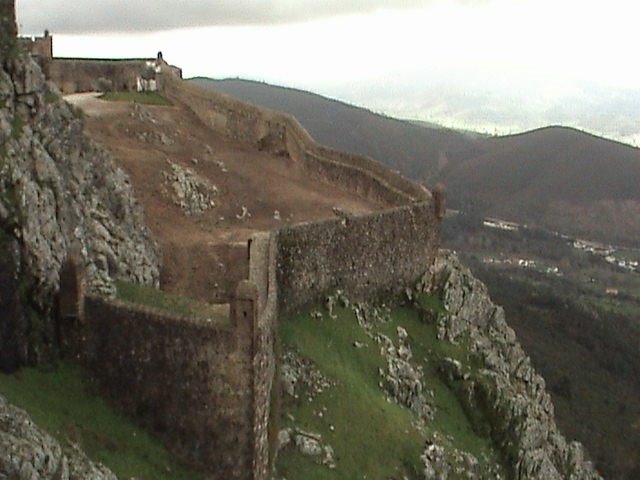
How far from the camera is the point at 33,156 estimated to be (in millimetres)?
18781

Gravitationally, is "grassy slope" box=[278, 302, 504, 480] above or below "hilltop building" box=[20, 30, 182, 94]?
below

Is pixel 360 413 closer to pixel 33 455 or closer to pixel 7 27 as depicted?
pixel 33 455

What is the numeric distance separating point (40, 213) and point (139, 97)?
98.3 feet

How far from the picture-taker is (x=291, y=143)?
43625 millimetres

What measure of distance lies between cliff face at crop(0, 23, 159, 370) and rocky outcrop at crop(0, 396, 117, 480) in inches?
107

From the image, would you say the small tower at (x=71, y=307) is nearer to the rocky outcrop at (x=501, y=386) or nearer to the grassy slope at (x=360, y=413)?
the grassy slope at (x=360, y=413)

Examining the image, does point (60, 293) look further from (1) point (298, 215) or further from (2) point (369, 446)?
(1) point (298, 215)

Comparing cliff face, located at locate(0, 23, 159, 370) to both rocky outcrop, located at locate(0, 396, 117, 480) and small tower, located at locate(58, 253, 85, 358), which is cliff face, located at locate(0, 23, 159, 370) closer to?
small tower, located at locate(58, 253, 85, 358)

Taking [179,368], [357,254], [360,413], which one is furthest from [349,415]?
[357,254]

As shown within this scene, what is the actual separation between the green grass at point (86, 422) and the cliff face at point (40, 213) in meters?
0.56

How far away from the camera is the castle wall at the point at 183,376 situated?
1789 centimetres

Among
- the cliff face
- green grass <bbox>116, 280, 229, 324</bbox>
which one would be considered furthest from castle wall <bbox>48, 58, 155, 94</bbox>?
green grass <bbox>116, 280, 229, 324</bbox>

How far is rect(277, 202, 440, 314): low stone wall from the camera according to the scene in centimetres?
2659

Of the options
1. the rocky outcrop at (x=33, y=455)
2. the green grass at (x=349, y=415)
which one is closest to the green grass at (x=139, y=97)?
the green grass at (x=349, y=415)
